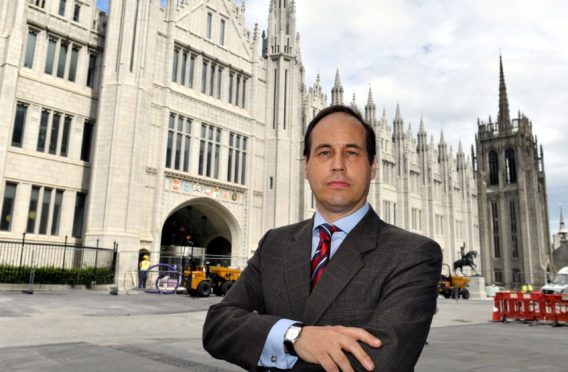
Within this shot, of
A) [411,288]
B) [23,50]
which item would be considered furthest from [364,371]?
[23,50]

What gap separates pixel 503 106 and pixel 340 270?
9291cm

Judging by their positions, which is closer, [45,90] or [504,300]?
[504,300]

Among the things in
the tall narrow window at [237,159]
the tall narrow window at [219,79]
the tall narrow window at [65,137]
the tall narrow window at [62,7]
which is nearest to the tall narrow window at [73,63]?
the tall narrow window at [62,7]

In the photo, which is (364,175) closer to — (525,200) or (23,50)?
(23,50)

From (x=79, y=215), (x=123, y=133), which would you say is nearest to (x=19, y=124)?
(x=123, y=133)

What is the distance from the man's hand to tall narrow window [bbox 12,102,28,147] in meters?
21.6

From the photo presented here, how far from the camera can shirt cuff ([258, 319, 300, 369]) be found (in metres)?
1.62

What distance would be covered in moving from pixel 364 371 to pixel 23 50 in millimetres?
23118

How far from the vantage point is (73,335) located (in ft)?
25.8

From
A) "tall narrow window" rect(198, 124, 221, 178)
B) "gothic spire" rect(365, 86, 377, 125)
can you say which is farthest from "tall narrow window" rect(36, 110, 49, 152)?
"gothic spire" rect(365, 86, 377, 125)

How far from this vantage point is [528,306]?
1403 centimetres

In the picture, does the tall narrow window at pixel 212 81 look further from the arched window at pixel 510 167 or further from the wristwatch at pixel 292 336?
the arched window at pixel 510 167

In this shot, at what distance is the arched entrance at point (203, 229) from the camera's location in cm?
2656

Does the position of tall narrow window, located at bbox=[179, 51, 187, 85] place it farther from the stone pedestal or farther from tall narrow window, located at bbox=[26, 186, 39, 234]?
the stone pedestal
